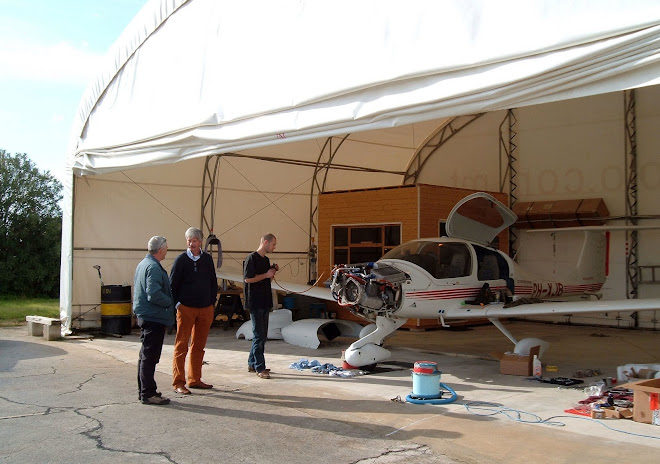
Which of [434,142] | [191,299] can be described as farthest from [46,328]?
[434,142]

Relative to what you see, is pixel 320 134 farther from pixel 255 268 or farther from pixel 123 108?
pixel 123 108

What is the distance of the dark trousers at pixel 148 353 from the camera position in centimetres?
609

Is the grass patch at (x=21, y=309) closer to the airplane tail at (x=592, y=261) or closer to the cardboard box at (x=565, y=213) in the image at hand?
the airplane tail at (x=592, y=261)

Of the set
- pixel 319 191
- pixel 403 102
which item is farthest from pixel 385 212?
pixel 403 102

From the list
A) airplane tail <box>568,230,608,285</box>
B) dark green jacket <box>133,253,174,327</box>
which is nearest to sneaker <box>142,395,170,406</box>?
dark green jacket <box>133,253,174,327</box>

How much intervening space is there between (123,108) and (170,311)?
18.4 feet

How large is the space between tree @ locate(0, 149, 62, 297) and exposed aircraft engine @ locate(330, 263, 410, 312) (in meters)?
18.4

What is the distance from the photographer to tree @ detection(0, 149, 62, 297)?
75.7 feet

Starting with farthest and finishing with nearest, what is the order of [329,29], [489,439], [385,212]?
[385,212] → [329,29] → [489,439]

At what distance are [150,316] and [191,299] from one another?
641mm

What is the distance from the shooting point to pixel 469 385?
7.37 metres

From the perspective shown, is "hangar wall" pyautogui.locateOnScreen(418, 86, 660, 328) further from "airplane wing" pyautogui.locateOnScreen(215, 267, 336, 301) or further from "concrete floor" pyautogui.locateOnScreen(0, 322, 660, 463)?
"airplane wing" pyautogui.locateOnScreen(215, 267, 336, 301)

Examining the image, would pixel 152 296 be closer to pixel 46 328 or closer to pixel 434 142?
pixel 46 328

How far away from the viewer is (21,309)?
58.4 ft
